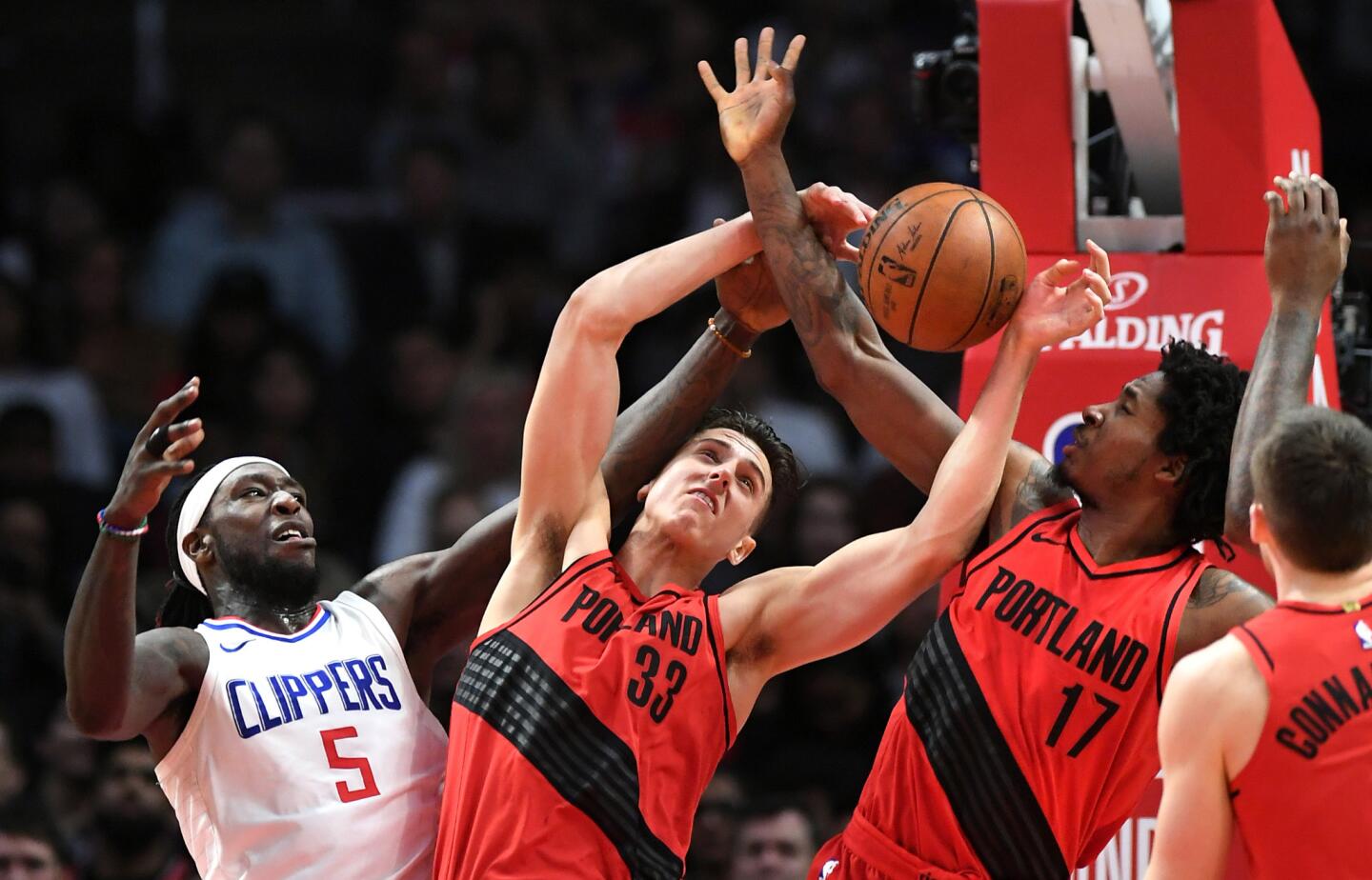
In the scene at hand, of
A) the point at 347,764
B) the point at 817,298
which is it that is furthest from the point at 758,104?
the point at 347,764

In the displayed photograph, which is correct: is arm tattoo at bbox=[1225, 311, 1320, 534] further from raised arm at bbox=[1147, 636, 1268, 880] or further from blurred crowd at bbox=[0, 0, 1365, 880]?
blurred crowd at bbox=[0, 0, 1365, 880]

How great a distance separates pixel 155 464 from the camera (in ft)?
15.4

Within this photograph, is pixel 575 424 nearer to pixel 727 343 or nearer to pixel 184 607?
pixel 727 343

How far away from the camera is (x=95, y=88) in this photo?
1138 centimetres

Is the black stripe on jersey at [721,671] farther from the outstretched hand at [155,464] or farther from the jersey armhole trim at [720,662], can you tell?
the outstretched hand at [155,464]

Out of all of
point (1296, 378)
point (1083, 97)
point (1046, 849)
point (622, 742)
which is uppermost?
point (1083, 97)

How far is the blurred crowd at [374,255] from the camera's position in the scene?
8.63 meters

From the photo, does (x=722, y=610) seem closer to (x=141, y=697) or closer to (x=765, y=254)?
(x=765, y=254)

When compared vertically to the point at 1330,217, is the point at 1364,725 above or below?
below

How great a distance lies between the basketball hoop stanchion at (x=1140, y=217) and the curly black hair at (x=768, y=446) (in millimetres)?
524

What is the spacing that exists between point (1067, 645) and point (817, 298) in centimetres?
116

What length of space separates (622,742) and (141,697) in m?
1.21

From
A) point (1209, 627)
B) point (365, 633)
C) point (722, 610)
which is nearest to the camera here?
point (1209, 627)

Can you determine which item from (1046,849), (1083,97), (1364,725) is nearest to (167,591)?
(1046,849)
